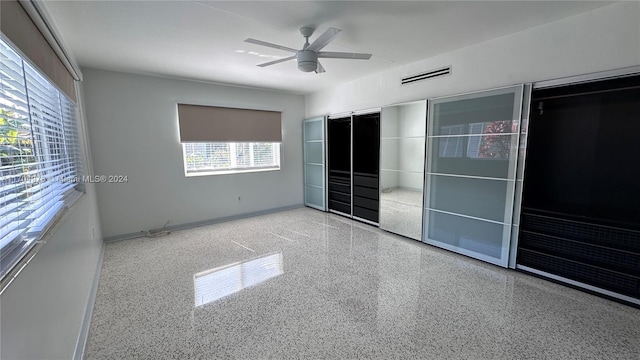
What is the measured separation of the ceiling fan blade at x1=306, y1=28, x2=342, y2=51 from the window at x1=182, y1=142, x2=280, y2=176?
3.00m

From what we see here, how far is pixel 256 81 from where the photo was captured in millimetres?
4352

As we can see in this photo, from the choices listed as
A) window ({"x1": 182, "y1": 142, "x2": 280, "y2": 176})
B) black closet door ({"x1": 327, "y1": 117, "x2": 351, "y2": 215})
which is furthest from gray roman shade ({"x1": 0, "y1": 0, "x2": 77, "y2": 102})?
black closet door ({"x1": 327, "y1": 117, "x2": 351, "y2": 215})

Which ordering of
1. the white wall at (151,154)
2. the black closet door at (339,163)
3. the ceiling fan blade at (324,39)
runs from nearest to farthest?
1. the ceiling fan blade at (324,39)
2. the white wall at (151,154)
3. the black closet door at (339,163)

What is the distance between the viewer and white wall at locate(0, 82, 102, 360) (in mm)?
967

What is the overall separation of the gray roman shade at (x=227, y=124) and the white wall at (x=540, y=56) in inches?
95.5

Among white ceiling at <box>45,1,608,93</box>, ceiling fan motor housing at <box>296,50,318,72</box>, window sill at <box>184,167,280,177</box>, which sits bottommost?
window sill at <box>184,167,280,177</box>

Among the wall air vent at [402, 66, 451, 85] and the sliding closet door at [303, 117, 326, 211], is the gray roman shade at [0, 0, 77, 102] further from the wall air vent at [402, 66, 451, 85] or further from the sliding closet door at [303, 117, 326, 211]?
the sliding closet door at [303, 117, 326, 211]

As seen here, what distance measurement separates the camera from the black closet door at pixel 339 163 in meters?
4.93

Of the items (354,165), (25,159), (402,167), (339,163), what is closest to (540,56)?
(402,167)

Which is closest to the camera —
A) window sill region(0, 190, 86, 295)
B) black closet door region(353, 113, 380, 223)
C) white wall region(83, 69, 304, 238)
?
window sill region(0, 190, 86, 295)

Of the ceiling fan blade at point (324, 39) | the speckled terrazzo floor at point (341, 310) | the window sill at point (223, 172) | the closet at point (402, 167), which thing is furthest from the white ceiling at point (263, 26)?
the speckled terrazzo floor at point (341, 310)

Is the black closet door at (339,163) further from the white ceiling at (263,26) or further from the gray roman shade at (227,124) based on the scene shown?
the white ceiling at (263,26)

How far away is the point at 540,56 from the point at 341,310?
3118 mm

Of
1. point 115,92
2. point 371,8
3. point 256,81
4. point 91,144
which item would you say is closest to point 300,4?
point 371,8
